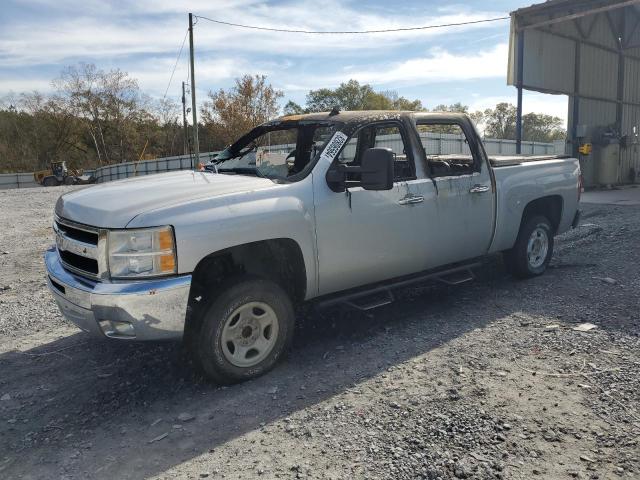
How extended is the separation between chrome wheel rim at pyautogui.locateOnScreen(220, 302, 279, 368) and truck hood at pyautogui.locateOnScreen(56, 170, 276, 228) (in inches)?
33.5

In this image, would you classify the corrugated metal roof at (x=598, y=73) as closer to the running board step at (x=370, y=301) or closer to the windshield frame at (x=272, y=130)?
the windshield frame at (x=272, y=130)

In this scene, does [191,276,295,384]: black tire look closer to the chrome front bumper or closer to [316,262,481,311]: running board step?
the chrome front bumper

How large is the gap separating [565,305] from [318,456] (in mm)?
3362

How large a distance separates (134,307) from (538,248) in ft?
15.6

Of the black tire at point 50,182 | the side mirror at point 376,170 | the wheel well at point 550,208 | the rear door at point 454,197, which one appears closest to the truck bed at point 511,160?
the rear door at point 454,197

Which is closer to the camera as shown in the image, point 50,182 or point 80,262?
point 80,262

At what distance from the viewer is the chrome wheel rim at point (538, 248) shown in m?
6.14

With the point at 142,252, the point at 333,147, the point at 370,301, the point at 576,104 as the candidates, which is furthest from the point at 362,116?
the point at 576,104

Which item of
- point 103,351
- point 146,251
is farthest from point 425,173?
point 103,351

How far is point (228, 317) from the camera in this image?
366 centimetres

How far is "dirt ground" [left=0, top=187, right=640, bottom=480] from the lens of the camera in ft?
9.48

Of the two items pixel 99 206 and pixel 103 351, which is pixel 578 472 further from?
pixel 103 351

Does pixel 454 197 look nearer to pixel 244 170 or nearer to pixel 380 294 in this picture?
pixel 380 294

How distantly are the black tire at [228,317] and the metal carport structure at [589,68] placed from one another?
1304cm
